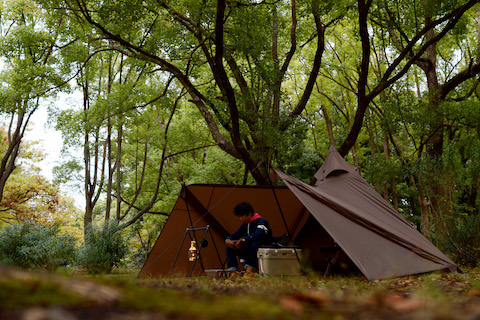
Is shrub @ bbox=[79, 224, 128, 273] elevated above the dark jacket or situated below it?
below

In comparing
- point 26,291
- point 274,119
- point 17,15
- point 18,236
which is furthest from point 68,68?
point 26,291

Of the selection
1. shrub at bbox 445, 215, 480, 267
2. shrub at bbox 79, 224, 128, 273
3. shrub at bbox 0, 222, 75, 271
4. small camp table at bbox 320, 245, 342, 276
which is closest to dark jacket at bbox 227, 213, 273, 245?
small camp table at bbox 320, 245, 342, 276

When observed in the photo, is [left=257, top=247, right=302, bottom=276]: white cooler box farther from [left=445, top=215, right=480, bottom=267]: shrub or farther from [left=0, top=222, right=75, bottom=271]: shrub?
[left=0, top=222, right=75, bottom=271]: shrub

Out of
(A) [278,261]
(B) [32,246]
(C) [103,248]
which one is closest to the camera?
(A) [278,261]

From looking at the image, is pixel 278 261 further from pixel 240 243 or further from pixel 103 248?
pixel 103 248

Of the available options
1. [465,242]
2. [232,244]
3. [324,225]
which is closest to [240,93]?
[232,244]

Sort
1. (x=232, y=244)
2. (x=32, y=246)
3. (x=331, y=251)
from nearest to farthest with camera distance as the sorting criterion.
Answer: (x=232, y=244) < (x=331, y=251) < (x=32, y=246)

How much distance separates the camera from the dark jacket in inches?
233

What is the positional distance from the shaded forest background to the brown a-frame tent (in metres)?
0.97

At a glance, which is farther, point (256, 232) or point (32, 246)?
point (32, 246)

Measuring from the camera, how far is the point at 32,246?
30.7 feet

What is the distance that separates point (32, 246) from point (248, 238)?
5804mm

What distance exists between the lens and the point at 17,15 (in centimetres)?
1131

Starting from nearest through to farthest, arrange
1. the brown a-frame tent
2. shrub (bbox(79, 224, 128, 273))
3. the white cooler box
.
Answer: the brown a-frame tent
the white cooler box
shrub (bbox(79, 224, 128, 273))
